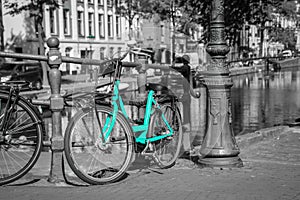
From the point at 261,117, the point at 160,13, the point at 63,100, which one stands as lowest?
the point at 261,117

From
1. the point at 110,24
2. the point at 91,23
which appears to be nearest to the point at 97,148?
the point at 91,23

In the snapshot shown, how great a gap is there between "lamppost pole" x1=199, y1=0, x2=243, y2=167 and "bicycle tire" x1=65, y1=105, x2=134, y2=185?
1.21m

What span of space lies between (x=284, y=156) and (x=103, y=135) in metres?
2.93

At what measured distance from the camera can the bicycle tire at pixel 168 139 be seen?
6297 mm

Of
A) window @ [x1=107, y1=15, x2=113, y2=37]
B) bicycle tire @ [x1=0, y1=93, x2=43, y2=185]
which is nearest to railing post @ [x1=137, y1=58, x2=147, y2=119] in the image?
bicycle tire @ [x1=0, y1=93, x2=43, y2=185]

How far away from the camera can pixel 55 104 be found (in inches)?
221

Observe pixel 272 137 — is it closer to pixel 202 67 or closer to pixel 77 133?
pixel 202 67

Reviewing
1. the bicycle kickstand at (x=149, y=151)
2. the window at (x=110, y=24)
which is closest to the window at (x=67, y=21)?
the window at (x=110, y=24)

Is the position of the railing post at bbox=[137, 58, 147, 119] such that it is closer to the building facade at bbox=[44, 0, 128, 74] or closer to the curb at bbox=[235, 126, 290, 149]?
the curb at bbox=[235, 126, 290, 149]

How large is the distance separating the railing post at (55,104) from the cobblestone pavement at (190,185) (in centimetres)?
18

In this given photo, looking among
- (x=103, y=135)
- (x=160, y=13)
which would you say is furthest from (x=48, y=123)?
(x=160, y=13)

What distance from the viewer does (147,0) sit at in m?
37.5

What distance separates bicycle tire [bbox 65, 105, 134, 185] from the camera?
5.25m

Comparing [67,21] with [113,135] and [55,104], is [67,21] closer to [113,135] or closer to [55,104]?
[55,104]
